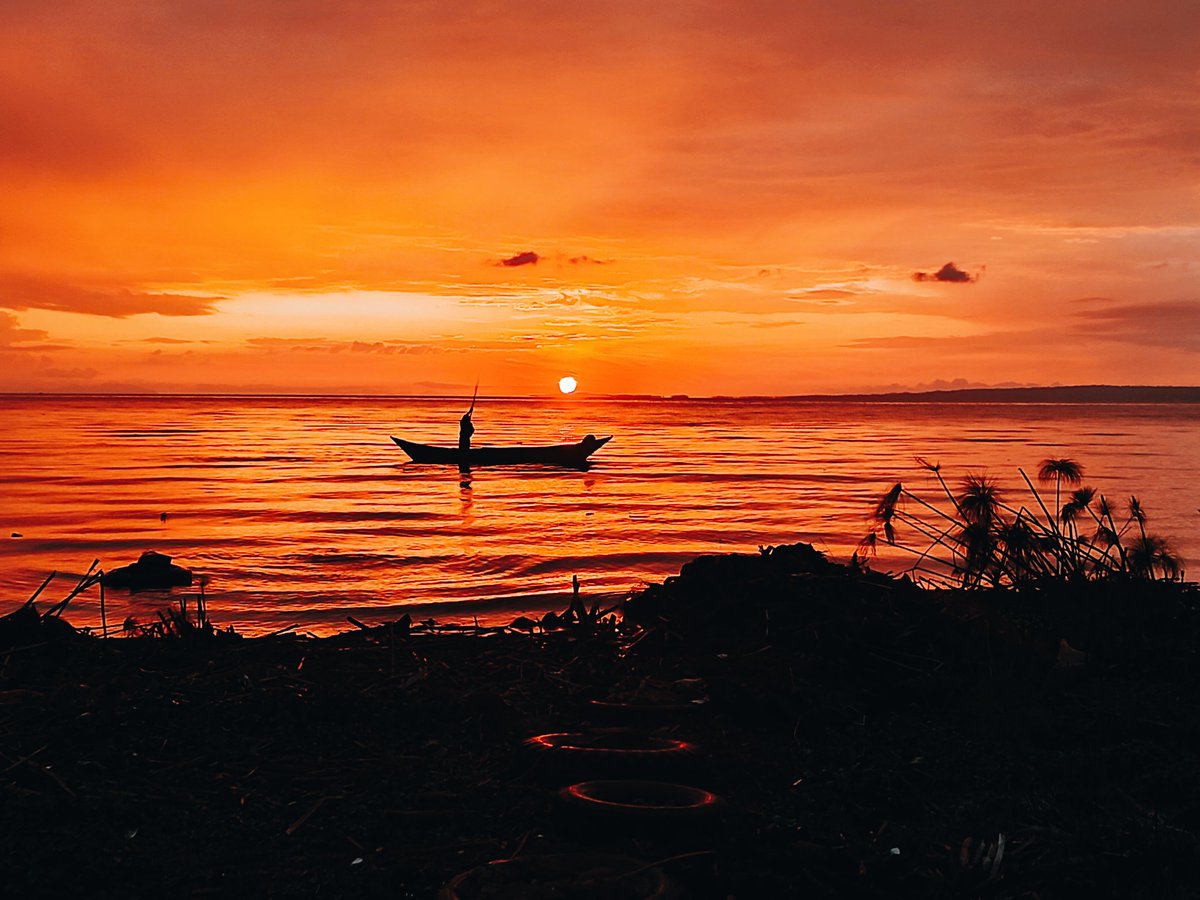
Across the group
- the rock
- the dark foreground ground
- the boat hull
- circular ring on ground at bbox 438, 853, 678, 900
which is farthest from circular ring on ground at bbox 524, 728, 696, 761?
the boat hull

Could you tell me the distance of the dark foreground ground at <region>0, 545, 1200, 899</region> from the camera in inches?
169

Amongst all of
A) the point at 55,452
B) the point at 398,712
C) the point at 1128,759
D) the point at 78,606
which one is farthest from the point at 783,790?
the point at 55,452

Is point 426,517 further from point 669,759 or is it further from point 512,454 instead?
point 669,759

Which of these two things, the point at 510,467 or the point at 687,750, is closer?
the point at 687,750

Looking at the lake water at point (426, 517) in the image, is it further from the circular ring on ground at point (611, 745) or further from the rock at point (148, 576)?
the circular ring on ground at point (611, 745)

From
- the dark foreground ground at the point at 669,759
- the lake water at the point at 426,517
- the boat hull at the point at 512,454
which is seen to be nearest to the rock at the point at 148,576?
the lake water at the point at 426,517

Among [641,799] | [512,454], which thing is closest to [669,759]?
[641,799]

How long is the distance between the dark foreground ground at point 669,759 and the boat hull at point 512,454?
40.3 m

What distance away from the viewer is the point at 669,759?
5.49m

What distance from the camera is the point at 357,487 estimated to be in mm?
39656

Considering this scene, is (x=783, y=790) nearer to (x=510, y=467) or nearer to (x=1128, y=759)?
(x=1128, y=759)

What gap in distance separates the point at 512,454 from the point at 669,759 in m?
44.7

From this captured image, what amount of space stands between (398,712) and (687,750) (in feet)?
6.31

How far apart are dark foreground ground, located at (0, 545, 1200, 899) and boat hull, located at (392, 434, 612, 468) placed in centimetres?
4025
